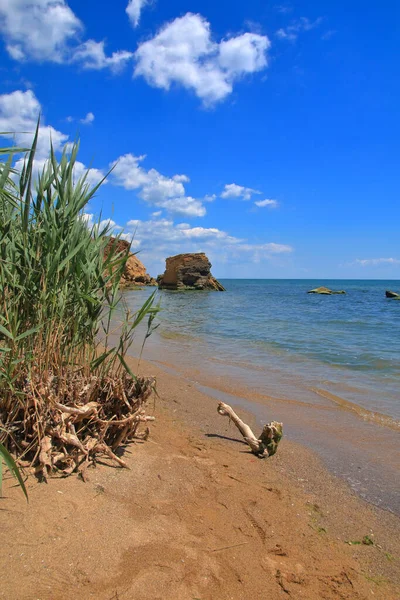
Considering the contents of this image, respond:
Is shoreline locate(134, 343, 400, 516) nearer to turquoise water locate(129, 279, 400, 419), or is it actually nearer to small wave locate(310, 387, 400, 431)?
small wave locate(310, 387, 400, 431)

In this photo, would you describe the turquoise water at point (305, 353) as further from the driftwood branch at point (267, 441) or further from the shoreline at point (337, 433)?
the driftwood branch at point (267, 441)

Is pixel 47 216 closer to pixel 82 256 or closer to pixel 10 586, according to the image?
pixel 82 256

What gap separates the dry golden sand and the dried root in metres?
0.15

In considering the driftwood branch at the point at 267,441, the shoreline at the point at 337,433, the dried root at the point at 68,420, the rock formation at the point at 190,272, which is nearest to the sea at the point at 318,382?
the shoreline at the point at 337,433

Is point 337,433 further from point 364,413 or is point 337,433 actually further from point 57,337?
point 57,337

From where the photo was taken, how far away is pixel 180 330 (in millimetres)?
14320

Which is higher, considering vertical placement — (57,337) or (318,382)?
(57,337)

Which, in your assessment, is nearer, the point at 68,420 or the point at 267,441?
the point at 68,420

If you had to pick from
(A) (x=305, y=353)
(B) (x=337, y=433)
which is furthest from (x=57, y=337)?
(A) (x=305, y=353)

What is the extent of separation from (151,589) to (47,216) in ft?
8.67

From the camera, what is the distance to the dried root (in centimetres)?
302

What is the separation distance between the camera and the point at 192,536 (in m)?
2.68

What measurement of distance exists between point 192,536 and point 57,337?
1747 millimetres

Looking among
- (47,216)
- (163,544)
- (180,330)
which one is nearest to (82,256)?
(47,216)
